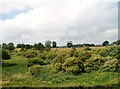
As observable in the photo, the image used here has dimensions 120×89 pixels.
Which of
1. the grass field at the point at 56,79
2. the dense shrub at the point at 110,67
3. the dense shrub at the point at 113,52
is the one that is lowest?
the grass field at the point at 56,79

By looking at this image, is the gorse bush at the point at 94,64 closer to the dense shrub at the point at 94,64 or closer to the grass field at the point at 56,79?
the dense shrub at the point at 94,64

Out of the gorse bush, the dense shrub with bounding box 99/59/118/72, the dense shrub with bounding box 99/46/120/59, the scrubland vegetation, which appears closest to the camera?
the scrubland vegetation

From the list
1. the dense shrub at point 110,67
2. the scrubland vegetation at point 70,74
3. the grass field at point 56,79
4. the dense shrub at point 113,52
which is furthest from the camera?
the dense shrub at point 113,52

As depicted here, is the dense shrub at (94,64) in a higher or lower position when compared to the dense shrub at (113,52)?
lower

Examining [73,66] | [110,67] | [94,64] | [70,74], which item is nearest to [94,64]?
[94,64]

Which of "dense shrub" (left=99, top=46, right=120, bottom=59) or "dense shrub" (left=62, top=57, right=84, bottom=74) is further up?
"dense shrub" (left=99, top=46, right=120, bottom=59)

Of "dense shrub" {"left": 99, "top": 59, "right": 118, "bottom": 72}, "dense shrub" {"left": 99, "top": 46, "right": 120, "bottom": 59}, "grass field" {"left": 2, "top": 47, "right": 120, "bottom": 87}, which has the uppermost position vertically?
"dense shrub" {"left": 99, "top": 46, "right": 120, "bottom": 59}

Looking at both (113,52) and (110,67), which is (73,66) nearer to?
(110,67)

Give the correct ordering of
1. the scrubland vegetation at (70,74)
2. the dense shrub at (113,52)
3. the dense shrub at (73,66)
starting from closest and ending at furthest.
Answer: the scrubland vegetation at (70,74), the dense shrub at (73,66), the dense shrub at (113,52)

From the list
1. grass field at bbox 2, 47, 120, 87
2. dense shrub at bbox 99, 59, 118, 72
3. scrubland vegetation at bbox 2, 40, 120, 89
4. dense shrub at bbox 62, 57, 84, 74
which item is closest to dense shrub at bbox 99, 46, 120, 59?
scrubland vegetation at bbox 2, 40, 120, 89

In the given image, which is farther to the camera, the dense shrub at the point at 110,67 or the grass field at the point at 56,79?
the dense shrub at the point at 110,67

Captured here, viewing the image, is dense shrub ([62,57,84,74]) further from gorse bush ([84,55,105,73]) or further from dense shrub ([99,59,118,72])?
Result: dense shrub ([99,59,118,72])

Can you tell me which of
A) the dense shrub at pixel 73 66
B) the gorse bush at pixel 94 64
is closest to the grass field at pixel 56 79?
the dense shrub at pixel 73 66

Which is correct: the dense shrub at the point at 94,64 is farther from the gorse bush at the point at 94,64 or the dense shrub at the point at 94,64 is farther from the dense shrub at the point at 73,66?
the dense shrub at the point at 73,66
